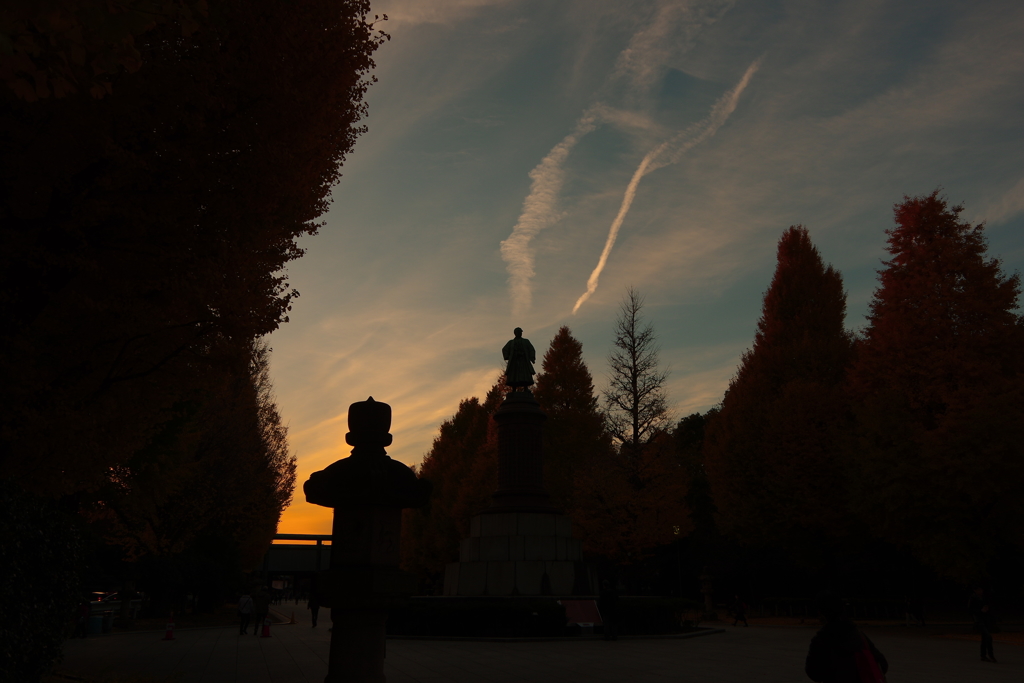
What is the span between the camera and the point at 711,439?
36.2 metres

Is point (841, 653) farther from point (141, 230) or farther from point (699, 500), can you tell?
point (699, 500)

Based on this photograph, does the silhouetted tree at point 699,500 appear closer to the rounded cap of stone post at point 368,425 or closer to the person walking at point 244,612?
the person walking at point 244,612

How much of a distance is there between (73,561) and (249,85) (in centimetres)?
609

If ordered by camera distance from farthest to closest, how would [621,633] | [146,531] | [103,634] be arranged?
[146,531]
[103,634]
[621,633]

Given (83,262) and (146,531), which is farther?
(146,531)

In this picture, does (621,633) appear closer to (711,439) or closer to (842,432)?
(842,432)

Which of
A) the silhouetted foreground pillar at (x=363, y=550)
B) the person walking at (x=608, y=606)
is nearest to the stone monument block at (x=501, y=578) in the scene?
the person walking at (x=608, y=606)

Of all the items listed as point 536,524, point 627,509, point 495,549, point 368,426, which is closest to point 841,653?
point 368,426

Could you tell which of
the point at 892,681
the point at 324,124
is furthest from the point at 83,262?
the point at 892,681

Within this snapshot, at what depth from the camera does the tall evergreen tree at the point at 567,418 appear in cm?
3422

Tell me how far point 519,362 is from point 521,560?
6991 millimetres

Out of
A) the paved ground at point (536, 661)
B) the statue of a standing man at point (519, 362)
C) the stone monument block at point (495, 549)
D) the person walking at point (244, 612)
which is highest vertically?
the statue of a standing man at point (519, 362)

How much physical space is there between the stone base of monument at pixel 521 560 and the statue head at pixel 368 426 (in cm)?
1353

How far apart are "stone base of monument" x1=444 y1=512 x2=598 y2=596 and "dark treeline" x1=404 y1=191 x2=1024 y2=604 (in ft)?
28.2
